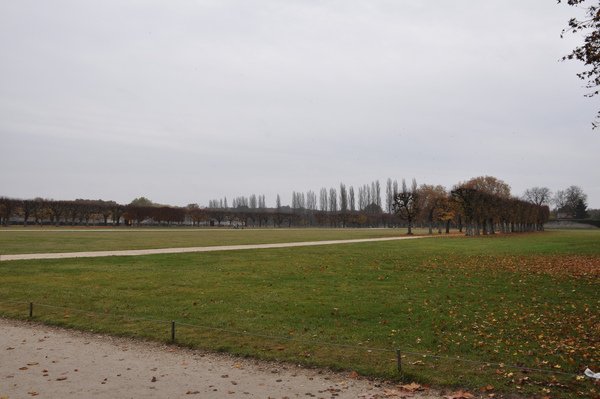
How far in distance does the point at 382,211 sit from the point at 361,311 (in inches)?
6772

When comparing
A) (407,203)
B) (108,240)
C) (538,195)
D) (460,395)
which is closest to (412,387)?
(460,395)

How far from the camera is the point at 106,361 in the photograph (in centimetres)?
956

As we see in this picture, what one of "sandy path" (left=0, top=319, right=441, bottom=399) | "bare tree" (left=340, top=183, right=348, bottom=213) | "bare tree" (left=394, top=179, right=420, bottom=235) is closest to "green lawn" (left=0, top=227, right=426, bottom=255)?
"bare tree" (left=394, top=179, right=420, bottom=235)

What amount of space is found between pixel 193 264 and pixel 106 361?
15683 mm

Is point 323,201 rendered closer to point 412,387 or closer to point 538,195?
point 538,195

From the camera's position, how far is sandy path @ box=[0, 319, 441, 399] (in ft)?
25.3

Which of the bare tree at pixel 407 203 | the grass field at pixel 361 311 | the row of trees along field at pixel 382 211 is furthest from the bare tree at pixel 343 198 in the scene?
the grass field at pixel 361 311

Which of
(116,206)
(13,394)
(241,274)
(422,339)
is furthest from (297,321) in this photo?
(116,206)

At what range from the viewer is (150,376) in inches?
340

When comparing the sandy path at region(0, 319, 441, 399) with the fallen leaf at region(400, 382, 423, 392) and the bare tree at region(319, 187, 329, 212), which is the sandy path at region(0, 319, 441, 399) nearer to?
the fallen leaf at region(400, 382, 423, 392)

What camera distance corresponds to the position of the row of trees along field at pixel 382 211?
235 feet

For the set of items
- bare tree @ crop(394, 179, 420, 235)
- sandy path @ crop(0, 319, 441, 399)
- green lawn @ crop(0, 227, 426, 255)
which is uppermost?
bare tree @ crop(394, 179, 420, 235)

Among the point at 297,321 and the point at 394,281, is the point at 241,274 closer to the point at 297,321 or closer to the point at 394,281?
the point at 394,281

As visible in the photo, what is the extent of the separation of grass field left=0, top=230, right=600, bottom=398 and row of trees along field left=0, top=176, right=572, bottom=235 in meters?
48.4
